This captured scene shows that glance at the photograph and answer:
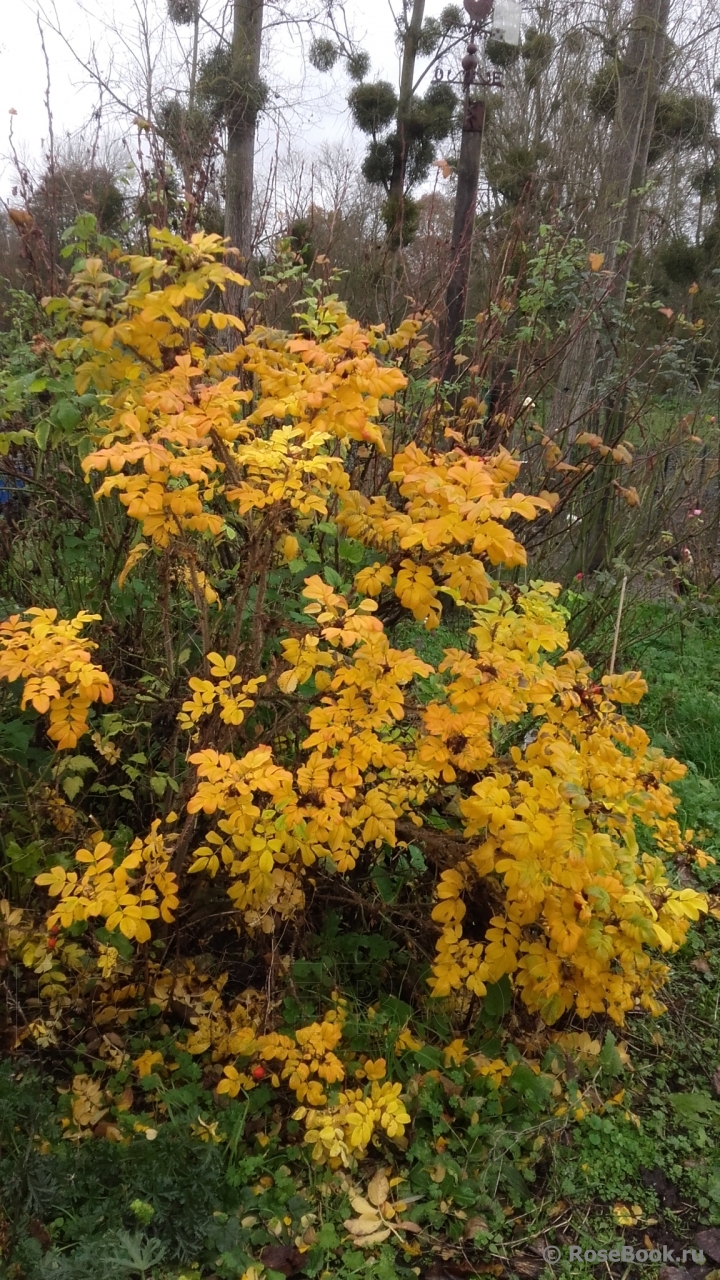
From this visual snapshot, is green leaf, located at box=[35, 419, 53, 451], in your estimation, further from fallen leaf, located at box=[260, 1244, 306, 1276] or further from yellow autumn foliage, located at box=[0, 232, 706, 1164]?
fallen leaf, located at box=[260, 1244, 306, 1276]

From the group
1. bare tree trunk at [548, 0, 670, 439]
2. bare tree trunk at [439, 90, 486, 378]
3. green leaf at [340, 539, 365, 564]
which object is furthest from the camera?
bare tree trunk at [548, 0, 670, 439]

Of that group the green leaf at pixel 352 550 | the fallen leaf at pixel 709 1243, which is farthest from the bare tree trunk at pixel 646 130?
the fallen leaf at pixel 709 1243

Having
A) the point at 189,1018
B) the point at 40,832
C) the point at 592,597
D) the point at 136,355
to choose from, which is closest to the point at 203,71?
the point at 592,597

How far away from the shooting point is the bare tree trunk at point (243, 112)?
6.72 m

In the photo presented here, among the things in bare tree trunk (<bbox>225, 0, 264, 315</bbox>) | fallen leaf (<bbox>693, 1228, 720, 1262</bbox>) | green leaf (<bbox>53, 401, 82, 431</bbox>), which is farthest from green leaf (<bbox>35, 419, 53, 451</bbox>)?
bare tree trunk (<bbox>225, 0, 264, 315</bbox>)

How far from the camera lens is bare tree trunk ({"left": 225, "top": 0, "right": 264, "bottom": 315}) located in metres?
6.72

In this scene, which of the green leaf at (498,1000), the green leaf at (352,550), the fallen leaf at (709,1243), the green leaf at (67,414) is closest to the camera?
the fallen leaf at (709,1243)

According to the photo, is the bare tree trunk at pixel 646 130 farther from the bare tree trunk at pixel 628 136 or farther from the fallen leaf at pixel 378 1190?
the fallen leaf at pixel 378 1190

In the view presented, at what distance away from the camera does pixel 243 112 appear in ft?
23.6

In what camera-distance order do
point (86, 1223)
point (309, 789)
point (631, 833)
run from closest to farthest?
point (86, 1223)
point (309, 789)
point (631, 833)

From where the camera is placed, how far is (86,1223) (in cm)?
145

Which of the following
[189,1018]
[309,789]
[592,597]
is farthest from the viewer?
[592,597]

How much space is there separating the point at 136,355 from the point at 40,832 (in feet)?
4.30

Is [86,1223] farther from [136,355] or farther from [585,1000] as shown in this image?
[136,355]
